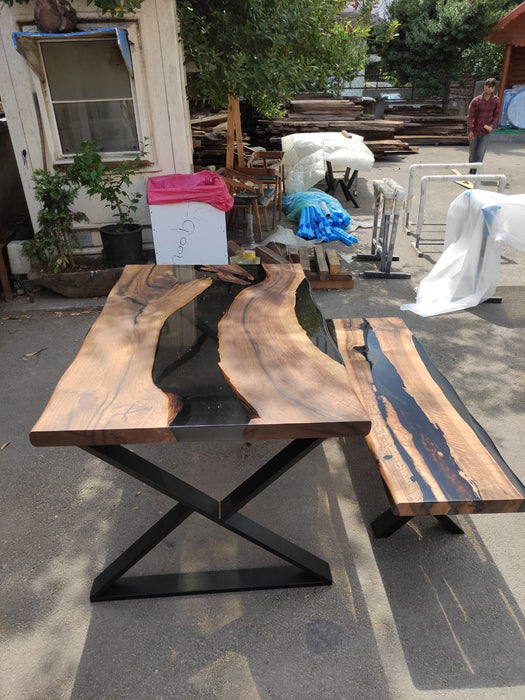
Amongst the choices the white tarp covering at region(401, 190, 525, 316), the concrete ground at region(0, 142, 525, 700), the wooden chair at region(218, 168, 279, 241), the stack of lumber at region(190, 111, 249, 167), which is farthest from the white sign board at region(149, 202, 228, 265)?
the stack of lumber at region(190, 111, 249, 167)

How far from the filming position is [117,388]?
1786mm

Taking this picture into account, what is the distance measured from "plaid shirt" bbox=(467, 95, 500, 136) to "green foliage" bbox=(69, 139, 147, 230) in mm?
6625

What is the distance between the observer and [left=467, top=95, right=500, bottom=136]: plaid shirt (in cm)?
882

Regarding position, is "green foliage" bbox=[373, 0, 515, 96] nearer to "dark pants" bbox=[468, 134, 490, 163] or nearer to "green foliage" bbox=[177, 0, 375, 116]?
"dark pants" bbox=[468, 134, 490, 163]

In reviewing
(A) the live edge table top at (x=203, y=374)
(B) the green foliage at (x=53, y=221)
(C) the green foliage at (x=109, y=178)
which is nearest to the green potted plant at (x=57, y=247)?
(B) the green foliage at (x=53, y=221)

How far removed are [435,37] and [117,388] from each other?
19.6 meters

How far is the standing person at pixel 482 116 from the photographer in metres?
8.77

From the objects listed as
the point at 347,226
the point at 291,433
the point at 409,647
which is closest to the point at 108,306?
the point at 291,433

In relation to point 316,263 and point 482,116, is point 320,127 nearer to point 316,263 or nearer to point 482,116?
point 482,116

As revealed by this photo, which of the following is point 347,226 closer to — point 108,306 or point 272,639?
point 108,306

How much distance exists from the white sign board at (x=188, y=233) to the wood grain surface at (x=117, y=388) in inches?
98.3

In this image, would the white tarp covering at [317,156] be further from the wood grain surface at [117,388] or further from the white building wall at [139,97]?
the wood grain surface at [117,388]

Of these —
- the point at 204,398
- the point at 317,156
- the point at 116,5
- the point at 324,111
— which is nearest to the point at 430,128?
the point at 324,111

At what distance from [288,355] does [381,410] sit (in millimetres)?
548
